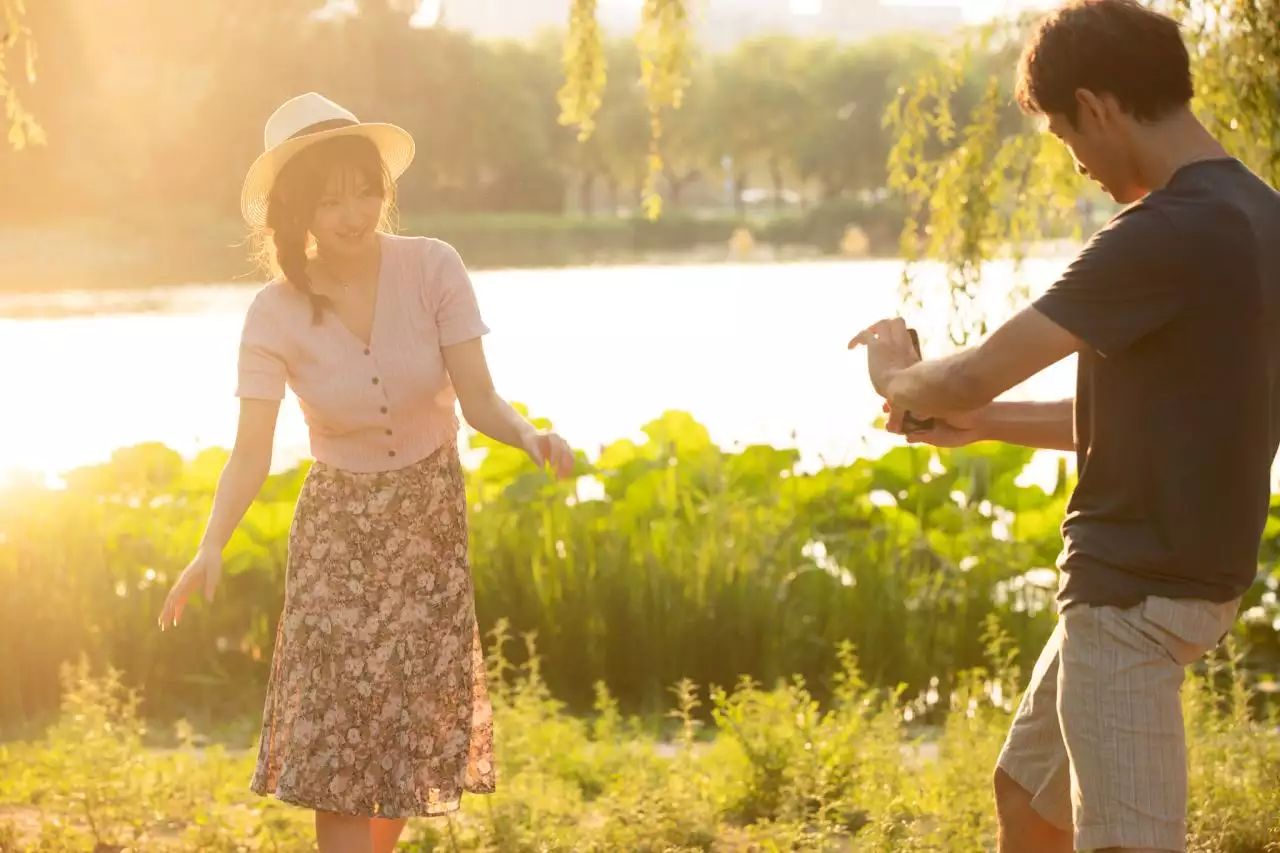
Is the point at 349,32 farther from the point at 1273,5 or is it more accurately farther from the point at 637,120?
the point at 1273,5

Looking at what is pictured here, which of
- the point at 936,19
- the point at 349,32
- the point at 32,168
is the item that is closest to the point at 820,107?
the point at 349,32

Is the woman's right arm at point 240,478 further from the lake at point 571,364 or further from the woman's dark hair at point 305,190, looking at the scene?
the lake at point 571,364

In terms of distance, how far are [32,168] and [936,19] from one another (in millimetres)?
128584

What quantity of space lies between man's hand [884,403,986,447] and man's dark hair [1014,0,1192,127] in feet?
2.23

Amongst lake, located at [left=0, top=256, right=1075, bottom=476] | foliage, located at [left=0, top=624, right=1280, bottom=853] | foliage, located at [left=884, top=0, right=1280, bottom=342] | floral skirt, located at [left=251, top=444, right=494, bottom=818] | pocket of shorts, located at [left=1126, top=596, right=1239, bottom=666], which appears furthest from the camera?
lake, located at [left=0, top=256, right=1075, bottom=476]

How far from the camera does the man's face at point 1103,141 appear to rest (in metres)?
2.54

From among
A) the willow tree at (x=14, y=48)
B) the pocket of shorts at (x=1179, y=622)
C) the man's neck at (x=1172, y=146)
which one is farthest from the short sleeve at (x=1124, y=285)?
the willow tree at (x=14, y=48)

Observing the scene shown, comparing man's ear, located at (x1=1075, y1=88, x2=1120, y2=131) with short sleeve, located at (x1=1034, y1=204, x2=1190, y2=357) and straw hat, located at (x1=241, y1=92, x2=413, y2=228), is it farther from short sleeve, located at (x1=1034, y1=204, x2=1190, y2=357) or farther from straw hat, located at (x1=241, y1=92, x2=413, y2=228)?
straw hat, located at (x1=241, y1=92, x2=413, y2=228)

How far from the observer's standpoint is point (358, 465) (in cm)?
350

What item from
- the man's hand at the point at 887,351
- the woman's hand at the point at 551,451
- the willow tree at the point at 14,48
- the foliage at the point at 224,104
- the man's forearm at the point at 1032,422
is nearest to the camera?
the man's hand at the point at 887,351

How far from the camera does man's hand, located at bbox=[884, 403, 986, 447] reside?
3057mm

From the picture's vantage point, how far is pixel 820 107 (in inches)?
2346

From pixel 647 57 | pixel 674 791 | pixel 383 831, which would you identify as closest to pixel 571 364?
pixel 647 57

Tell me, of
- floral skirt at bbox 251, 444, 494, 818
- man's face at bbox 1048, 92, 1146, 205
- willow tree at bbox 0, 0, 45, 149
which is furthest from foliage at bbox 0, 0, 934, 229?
man's face at bbox 1048, 92, 1146, 205
